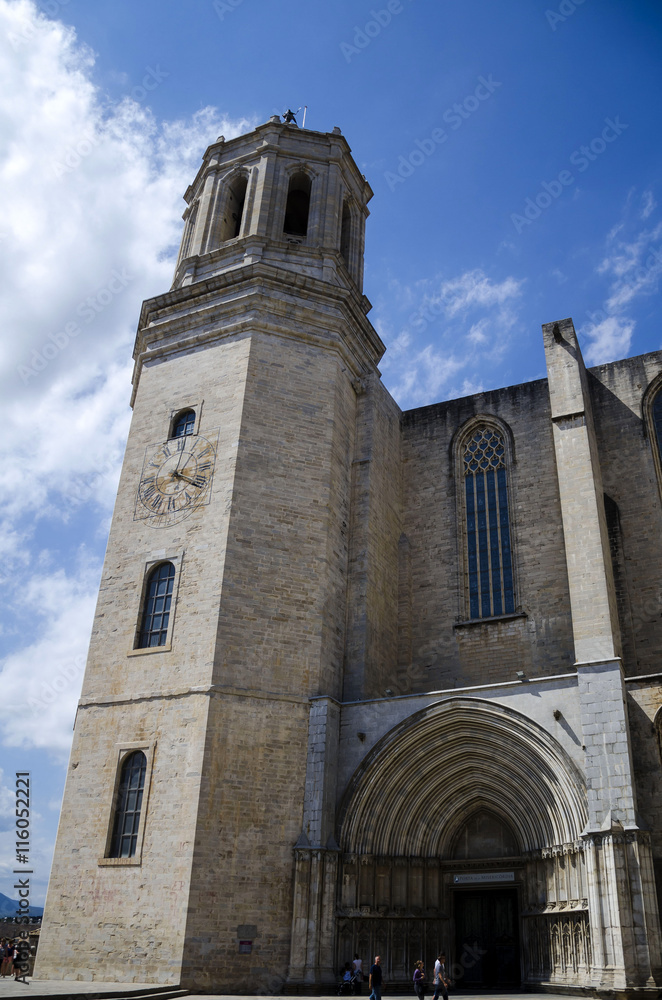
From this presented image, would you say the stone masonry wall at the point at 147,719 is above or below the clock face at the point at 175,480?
below

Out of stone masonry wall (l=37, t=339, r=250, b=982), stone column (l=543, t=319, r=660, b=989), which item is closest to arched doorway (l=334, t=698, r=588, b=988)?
stone column (l=543, t=319, r=660, b=989)

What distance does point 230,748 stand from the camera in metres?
12.5

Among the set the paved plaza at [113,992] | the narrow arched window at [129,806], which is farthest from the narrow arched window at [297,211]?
the paved plaza at [113,992]

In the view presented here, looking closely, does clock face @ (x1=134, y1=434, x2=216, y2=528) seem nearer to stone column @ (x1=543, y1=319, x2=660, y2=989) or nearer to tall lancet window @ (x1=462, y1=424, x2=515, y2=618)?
tall lancet window @ (x1=462, y1=424, x2=515, y2=618)

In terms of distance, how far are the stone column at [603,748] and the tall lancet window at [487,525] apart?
2604 mm

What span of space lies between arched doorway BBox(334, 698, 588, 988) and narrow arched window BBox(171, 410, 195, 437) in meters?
6.65

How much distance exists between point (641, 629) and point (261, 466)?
7212 mm

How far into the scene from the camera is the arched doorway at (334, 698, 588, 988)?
12.0 m

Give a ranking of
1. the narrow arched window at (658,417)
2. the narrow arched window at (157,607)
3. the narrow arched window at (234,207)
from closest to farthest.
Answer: the narrow arched window at (157,607)
the narrow arched window at (658,417)
the narrow arched window at (234,207)

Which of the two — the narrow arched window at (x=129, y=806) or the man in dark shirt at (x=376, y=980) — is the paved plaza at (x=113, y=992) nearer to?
the man in dark shirt at (x=376, y=980)

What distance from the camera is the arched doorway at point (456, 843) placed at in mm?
12047

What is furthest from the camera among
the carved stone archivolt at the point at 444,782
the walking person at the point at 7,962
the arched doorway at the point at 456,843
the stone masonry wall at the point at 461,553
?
the stone masonry wall at the point at 461,553

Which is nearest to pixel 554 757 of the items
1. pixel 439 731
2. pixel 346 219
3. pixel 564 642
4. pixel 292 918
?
pixel 439 731

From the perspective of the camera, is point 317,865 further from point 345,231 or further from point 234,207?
point 234,207
